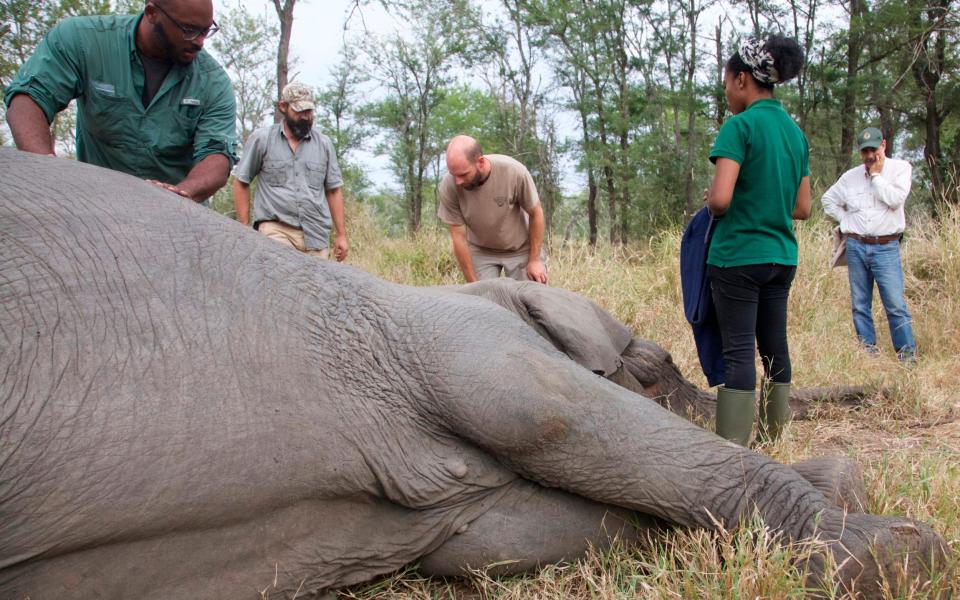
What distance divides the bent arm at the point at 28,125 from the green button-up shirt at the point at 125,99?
0.15ft

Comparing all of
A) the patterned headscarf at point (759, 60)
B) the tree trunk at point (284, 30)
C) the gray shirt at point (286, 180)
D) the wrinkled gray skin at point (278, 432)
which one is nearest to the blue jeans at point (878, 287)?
the patterned headscarf at point (759, 60)

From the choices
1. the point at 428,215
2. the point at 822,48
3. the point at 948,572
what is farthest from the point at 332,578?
the point at 428,215

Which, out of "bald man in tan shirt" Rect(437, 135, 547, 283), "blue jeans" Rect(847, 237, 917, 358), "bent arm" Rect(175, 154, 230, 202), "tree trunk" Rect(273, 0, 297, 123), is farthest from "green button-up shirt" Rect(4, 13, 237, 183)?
"tree trunk" Rect(273, 0, 297, 123)

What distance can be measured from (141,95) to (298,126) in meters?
2.49

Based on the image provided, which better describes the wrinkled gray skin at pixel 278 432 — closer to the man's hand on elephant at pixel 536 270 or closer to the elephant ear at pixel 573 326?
the elephant ear at pixel 573 326

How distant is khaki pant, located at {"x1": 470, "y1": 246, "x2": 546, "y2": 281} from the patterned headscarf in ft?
8.60

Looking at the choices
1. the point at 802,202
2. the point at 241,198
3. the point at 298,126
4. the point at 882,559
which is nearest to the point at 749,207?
the point at 802,202

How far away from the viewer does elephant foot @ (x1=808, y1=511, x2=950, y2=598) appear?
6.41 feet

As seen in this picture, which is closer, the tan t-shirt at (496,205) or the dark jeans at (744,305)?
the dark jeans at (744,305)

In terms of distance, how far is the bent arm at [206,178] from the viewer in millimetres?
3039

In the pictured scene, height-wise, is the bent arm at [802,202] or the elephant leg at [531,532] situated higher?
the bent arm at [802,202]

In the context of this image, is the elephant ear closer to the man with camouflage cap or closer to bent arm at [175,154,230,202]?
bent arm at [175,154,230,202]

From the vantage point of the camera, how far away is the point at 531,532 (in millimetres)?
2439

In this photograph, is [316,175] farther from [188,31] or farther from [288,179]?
[188,31]
